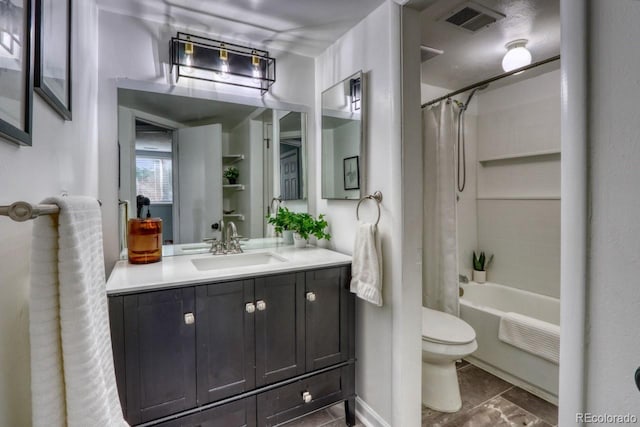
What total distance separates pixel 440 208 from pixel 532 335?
41.5 inches

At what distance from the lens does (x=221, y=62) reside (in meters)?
1.88

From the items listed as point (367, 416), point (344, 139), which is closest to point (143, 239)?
point (344, 139)

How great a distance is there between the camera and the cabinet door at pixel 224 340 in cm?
135

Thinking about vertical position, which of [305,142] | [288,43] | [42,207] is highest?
[288,43]

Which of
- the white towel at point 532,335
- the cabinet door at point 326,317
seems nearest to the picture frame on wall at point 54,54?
the cabinet door at point 326,317

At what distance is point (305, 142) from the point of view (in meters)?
2.24

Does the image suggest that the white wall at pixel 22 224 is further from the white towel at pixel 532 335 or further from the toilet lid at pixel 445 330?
the white towel at pixel 532 335

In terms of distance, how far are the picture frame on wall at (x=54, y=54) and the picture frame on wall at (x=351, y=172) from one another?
1.31 metres

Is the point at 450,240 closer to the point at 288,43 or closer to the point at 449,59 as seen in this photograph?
the point at 449,59

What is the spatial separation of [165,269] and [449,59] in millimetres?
2358

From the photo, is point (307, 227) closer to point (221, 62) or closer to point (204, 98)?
point (204, 98)

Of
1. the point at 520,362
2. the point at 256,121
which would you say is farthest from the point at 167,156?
the point at 520,362

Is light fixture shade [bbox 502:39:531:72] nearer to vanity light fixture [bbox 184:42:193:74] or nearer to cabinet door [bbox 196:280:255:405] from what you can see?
vanity light fixture [bbox 184:42:193:74]

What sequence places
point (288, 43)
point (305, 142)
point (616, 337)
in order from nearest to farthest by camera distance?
point (616, 337) < point (288, 43) < point (305, 142)
